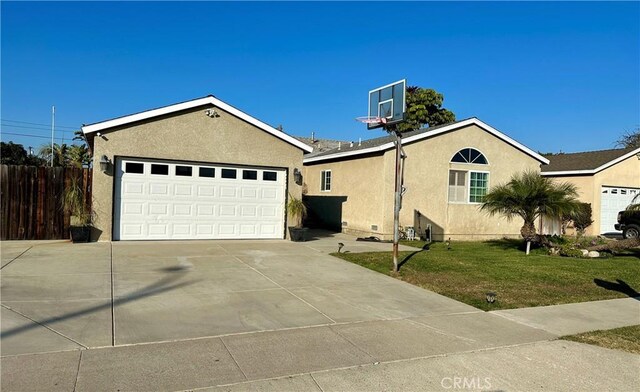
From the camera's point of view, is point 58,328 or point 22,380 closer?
point 22,380

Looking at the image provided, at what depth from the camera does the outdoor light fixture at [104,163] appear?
11.9 m

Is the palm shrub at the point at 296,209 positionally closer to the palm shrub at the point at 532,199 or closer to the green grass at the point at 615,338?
the palm shrub at the point at 532,199

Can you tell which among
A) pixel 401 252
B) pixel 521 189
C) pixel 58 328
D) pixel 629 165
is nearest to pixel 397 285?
pixel 401 252

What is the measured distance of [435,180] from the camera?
54.6 ft

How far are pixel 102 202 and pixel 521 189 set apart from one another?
483 inches

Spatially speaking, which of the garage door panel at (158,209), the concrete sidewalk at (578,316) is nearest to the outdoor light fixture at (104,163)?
the garage door panel at (158,209)

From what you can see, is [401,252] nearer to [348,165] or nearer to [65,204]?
[348,165]

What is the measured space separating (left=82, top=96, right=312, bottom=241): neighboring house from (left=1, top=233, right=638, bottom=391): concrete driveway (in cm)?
343

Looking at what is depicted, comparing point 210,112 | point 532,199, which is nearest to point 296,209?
point 210,112

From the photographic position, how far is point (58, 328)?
5121 millimetres

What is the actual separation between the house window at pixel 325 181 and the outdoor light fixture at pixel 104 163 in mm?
9908

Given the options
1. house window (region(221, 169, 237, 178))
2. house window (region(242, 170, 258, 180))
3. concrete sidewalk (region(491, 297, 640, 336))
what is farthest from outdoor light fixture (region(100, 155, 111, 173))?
concrete sidewalk (region(491, 297, 640, 336))

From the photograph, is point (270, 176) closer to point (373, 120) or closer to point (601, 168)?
point (373, 120)

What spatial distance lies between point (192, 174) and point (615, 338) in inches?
434
